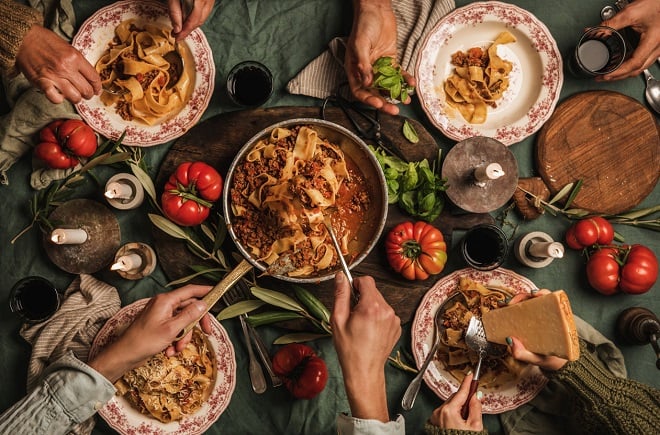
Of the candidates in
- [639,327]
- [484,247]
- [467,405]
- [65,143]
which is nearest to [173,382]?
[65,143]

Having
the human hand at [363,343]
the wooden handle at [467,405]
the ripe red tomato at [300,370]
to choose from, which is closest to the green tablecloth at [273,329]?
the ripe red tomato at [300,370]

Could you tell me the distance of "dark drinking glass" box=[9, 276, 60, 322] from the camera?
3438 mm

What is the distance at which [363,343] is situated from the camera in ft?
9.15

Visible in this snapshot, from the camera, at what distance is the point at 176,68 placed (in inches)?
146

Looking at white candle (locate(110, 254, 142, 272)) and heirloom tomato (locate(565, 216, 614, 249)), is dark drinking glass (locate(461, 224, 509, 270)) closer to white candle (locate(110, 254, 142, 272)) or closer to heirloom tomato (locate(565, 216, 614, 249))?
heirloom tomato (locate(565, 216, 614, 249))

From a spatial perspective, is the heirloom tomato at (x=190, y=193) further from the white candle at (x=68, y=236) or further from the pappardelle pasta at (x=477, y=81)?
the pappardelle pasta at (x=477, y=81)

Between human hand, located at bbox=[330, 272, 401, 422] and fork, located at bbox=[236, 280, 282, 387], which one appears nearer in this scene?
human hand, located at bbox=[330, 272, 401, 422]

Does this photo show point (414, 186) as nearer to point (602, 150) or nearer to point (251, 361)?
point (602, 150)

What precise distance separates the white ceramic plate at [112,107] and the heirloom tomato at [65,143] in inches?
4.1

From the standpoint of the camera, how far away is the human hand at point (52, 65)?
3.25 metres

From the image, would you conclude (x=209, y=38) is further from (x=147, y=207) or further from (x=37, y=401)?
(x=37, y=401)

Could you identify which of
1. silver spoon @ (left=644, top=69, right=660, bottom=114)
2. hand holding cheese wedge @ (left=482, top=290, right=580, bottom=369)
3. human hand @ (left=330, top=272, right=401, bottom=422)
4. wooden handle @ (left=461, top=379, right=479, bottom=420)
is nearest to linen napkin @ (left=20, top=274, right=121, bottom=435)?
human hand @ (left=330, top=272, right=401, bottom=422)

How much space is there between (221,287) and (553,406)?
92.4 inches

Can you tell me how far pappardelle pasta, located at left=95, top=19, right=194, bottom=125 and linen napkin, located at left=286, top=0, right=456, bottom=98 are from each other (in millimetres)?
782
